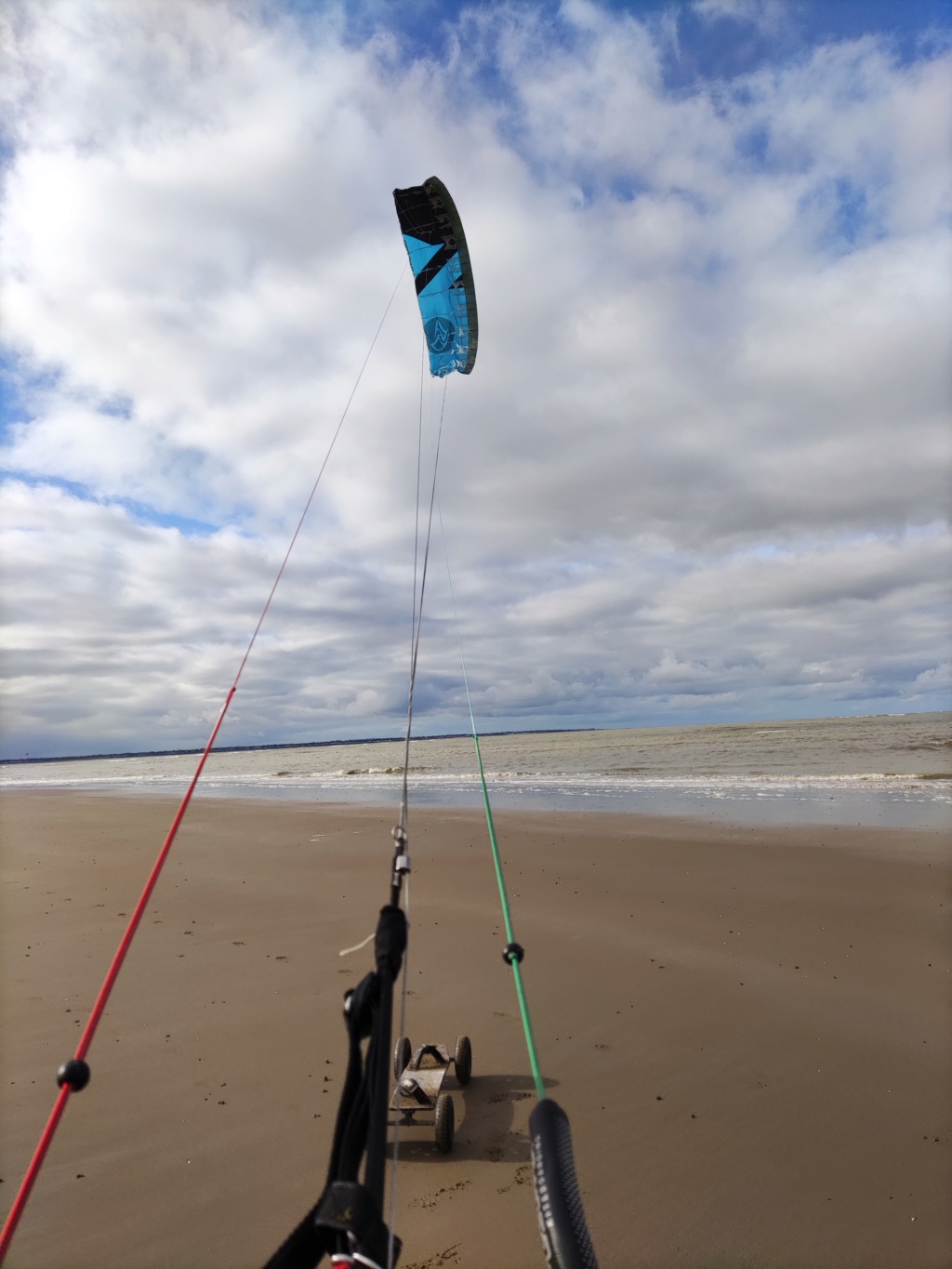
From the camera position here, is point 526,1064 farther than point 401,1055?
Yes

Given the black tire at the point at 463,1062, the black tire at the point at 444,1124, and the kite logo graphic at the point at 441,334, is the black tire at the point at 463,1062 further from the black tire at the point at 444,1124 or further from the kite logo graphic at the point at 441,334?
the kite logo graphic at the point at 441,334

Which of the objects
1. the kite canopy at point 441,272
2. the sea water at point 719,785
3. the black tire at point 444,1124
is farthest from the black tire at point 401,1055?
the sea water at point 719,785

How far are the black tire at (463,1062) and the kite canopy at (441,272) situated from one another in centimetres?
634

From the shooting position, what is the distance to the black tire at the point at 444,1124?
4.03 m

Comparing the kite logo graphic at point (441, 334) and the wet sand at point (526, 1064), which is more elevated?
the kite logo graphic at point (441, 334)

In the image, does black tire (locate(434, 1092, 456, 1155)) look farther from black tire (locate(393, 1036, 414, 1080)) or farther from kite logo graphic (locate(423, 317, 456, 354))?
kite logo graphic (locate(423, 317, 456, 354))

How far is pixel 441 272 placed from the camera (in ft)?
26.1

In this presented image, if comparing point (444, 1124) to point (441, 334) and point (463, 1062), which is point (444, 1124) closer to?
point (463, 1062)

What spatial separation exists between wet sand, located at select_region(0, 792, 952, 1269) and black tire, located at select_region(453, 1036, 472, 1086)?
0.29 feet

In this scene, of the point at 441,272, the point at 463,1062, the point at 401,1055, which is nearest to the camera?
the point at 401,1055

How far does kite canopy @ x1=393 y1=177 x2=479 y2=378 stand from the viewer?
7.44 meters

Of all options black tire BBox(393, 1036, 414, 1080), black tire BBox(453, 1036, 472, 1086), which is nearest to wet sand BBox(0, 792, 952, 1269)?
black tire BBox(453, 1036, 472, 1086)

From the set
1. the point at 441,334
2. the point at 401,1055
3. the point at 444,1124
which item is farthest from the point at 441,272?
the point at 444,1124

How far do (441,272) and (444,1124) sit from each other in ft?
25.3
